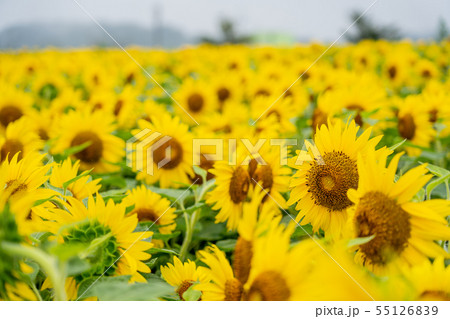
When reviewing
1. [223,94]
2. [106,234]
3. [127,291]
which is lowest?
[127,291]

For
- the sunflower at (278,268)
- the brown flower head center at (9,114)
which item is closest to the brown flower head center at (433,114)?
the sunflower at (278,268)

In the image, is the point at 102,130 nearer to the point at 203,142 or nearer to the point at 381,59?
the point at 203,142

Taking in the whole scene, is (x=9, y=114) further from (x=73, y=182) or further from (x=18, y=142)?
(x=73, y=182)

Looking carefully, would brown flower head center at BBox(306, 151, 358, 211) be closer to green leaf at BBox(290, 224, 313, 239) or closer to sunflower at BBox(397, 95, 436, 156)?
green leaf at BBox(290, 224, 313, 239)

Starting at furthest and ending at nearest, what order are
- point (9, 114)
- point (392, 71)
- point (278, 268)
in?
point (392, 71)
point (9, 114)
point (278, 268)

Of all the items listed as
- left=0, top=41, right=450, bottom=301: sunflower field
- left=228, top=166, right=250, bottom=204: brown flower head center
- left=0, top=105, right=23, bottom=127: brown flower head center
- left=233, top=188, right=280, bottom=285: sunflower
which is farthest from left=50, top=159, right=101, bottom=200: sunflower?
left=0, top=105, right=23, bottom=127: brown flower head center

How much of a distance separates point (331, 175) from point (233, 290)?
1.08 feet

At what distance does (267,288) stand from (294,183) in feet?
1.32

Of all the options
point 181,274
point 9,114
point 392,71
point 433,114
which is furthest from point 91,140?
point 392,71

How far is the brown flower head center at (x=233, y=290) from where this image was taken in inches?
29.3

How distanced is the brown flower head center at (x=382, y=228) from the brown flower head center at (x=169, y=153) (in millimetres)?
960

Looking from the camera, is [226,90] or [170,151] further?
[226,90]

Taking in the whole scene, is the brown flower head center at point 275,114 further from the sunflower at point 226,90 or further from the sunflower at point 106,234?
the sunflower at point 106,234

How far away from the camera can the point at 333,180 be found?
0.95 meters
